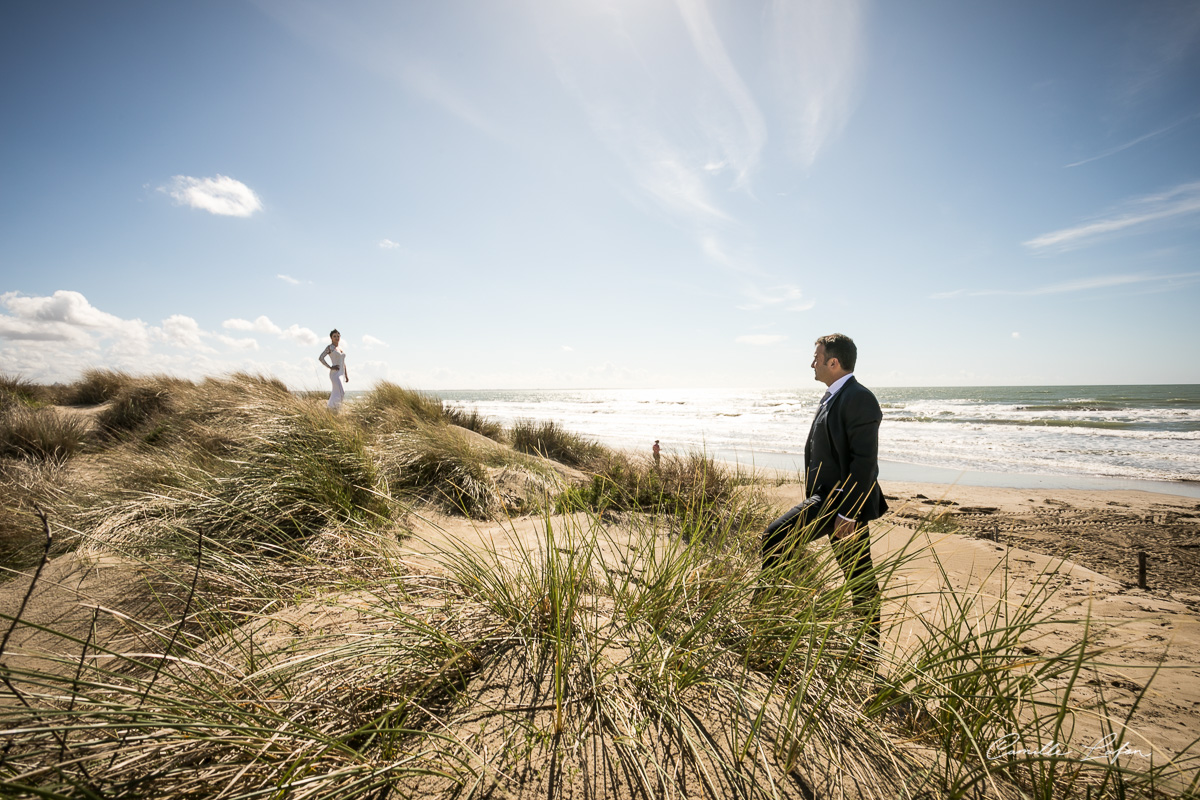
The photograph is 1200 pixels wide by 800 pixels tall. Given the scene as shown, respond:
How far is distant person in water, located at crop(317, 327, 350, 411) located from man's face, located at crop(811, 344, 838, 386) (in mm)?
9263

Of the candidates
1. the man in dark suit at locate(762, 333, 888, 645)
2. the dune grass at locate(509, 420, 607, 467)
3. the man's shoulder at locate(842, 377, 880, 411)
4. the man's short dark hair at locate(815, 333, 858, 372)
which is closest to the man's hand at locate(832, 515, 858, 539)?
the man in dark suit at locate(762, 333, 888, 645)

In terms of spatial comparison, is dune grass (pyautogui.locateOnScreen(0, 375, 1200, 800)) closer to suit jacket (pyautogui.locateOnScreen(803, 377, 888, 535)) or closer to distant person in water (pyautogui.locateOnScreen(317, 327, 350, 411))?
suit jacket (pyautogui.locateOnScreen(803, 377, 888, 535))

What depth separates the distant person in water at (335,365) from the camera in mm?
9539

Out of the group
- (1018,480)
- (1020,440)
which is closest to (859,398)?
(1018,480)

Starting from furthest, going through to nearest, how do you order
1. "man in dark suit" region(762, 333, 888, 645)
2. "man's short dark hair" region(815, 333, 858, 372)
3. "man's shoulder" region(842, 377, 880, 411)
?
1. "man's short dark hair" region(815, 333, 858, 372)
2. "man's shoulder" region(842, 377, 880, 411)
3. "man in dark suit" region(762, 333, 888, 645)

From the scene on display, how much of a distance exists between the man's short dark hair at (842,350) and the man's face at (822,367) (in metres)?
0.04

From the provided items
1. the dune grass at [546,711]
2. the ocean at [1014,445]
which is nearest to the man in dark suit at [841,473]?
the dune grass at [546,711]

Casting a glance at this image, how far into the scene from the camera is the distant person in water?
31.3ft

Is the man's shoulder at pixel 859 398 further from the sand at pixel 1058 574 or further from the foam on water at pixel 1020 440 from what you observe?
the foam on water at pixel 1020 440

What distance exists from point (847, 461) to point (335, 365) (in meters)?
10.1

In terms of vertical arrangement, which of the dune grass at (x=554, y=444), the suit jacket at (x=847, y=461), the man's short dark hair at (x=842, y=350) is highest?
the man's short dark hair at (x=842, y=350)

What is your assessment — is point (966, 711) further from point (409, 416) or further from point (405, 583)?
point (409, 416)

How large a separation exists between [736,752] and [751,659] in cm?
57

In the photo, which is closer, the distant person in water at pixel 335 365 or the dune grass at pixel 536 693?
the dune grass at pixel 536 693
